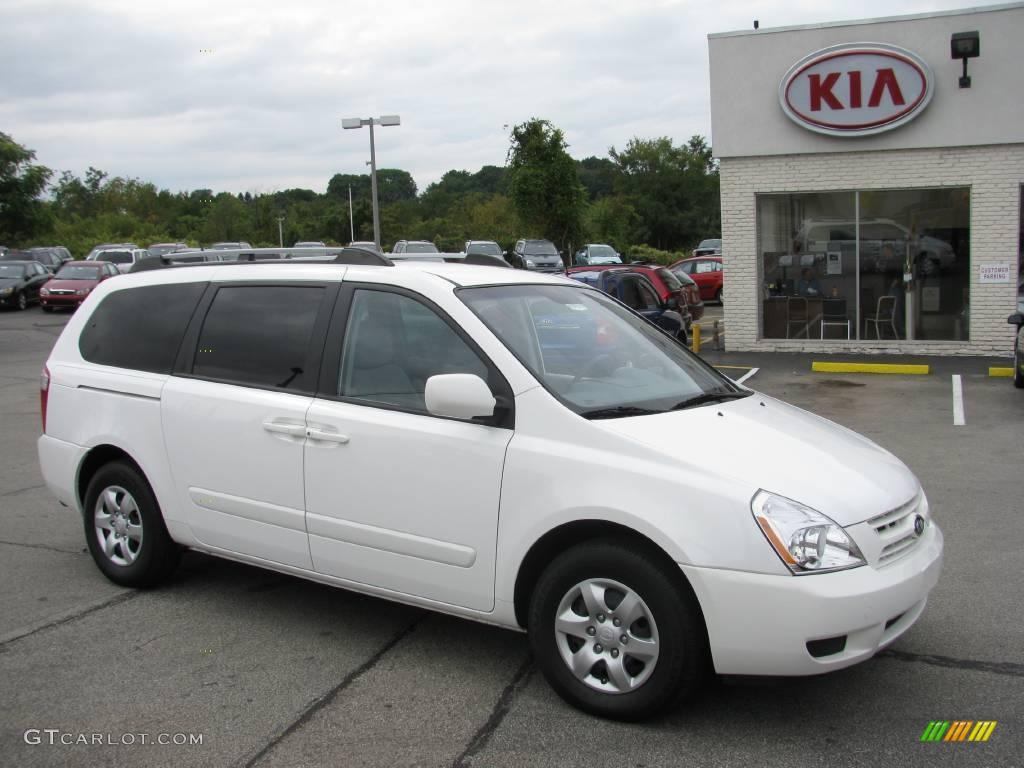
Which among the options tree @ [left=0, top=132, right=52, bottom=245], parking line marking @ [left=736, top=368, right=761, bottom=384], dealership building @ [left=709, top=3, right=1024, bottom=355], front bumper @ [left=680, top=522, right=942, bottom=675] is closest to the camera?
front bumper @ [left=680, top=522, right=942, bottom=675]

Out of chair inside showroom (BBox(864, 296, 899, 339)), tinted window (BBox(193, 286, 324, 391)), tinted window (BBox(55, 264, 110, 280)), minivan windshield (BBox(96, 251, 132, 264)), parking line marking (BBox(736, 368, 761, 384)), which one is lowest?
parking line marking (BBox(736, 368, 761, 384))

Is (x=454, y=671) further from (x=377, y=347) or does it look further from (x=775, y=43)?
(x=775, y=43)

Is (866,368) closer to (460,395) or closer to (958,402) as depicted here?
(958,402)

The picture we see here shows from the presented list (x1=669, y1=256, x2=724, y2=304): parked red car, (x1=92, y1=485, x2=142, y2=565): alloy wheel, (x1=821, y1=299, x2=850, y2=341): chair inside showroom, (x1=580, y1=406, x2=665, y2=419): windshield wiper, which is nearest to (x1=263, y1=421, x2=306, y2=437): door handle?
(x1=92, y1=485, x2=142, y2=565): alloy wheel

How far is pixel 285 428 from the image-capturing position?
15.1ft

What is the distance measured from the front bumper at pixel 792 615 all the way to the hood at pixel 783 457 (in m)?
0.26

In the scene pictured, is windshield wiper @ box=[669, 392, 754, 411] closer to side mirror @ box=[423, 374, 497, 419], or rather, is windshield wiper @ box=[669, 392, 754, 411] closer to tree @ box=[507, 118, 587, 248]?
side mirror @ box=[423, 374, 497, 419]

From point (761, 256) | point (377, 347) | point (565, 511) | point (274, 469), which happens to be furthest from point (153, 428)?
point (761, 256)

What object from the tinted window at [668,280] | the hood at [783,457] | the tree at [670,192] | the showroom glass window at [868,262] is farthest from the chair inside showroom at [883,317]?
the tree at [670,192]

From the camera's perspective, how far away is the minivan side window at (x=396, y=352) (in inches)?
171

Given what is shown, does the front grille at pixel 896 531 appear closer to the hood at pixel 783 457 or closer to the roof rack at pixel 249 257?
the hood at pixel 783 457

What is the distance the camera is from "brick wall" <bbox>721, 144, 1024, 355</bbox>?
615 inches

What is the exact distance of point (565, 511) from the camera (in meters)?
3.79

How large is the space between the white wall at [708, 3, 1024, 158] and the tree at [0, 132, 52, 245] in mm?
41927
